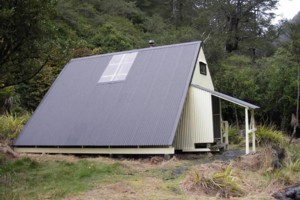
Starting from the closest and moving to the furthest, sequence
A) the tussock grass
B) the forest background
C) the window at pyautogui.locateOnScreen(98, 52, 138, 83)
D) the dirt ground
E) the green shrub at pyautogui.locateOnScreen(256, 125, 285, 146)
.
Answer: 1. the dirt ground
2. the tussock grass
3. the forest background
4. the window at pyautogui.locateOnScreen(98, 52, 138, 83)
5. the green shrub at pyautogui.locateOnScreen(256, 125, 285, 146)

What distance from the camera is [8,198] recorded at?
699 centimetres

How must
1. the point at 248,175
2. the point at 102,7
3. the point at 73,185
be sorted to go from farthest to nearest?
the point at 102,7, the point at 248,175, the point at 73,185

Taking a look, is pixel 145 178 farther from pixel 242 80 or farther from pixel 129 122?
pixel 242 80

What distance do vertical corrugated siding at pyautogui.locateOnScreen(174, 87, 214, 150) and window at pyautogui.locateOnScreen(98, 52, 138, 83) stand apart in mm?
2967

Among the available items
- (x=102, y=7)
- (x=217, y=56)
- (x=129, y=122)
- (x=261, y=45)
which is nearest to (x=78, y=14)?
(x=102, y=7)

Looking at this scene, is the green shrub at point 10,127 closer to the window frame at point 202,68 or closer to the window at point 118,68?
the window at point 118,68

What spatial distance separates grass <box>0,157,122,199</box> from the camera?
7715 mm

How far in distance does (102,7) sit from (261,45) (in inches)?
637

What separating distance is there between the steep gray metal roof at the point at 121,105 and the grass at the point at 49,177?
6.43 ft

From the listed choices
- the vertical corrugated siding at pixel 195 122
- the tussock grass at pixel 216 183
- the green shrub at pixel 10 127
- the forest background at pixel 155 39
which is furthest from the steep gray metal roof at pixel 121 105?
the tussock grass at pixel 216 183

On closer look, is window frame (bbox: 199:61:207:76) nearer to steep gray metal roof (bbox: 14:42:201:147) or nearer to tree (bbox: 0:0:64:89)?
steep gray metal roof (bbox: 14:42:201:147)

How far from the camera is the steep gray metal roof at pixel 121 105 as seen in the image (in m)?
12.8

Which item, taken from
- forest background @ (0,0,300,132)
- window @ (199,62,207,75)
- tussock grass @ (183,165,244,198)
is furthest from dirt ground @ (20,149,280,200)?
window @ (199,62,207,75)

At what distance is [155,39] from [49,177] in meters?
25.7
